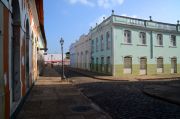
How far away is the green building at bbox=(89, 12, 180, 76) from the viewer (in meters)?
27.2

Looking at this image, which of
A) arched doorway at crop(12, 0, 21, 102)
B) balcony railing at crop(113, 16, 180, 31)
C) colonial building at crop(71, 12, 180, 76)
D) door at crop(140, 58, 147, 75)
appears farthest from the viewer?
door at crop(140, 58, 147, 75)

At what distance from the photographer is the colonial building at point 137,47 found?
89.2 feet

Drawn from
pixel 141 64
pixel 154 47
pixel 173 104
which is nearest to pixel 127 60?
pixel 141 64

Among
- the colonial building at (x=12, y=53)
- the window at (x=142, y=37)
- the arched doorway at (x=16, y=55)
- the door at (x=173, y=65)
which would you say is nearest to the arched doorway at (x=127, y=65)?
the window at (x=142, y=37)

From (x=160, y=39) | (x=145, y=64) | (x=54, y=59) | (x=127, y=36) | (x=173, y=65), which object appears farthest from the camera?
(x=54, y=59)

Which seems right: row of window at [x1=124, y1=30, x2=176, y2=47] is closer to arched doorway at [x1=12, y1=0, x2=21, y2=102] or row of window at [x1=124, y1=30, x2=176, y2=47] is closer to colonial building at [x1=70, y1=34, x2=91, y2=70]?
colonial building at [x1=70, y1=34, x2=91, y2=70]

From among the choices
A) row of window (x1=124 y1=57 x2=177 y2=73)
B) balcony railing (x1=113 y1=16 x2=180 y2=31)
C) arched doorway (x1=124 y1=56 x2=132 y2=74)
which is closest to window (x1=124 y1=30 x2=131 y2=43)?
balcony railing (x1=113 y1=16 x2=180 y2=31)

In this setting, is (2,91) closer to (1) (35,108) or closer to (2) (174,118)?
(1) (35,108)

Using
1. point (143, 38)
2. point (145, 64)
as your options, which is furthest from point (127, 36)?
point (145, 64)

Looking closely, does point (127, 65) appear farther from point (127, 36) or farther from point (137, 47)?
point (127, 36)

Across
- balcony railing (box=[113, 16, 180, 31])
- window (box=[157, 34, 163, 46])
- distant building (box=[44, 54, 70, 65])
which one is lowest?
distant building (box=[44, 54, 70, 65])

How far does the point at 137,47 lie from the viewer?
28.6 metres

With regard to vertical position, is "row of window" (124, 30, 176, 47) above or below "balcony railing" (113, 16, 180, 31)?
below

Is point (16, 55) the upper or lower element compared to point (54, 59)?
lower
